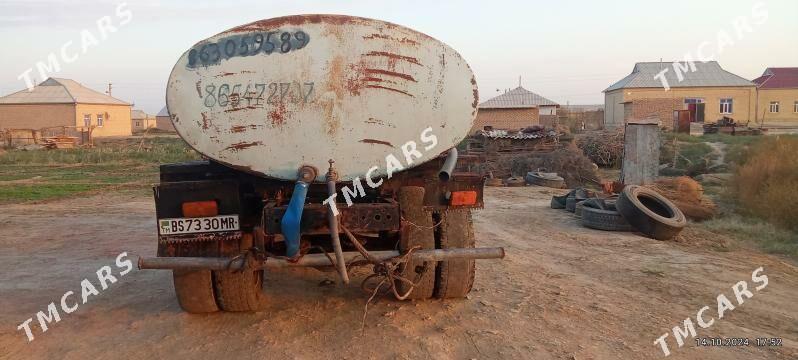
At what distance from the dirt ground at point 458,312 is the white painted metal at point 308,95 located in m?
1.23

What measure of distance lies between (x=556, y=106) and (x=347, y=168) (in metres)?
36.5

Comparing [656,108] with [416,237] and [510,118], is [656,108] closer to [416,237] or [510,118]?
[510,118]

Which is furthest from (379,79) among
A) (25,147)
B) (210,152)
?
(25,147)

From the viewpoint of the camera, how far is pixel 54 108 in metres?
53.6

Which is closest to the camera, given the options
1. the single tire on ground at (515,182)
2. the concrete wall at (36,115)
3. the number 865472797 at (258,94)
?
the number 865472797 at (258,94)

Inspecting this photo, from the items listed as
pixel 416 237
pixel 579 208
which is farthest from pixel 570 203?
pixel 416 237

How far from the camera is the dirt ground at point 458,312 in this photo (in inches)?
163

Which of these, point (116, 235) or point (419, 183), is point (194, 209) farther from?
point (116, 235)

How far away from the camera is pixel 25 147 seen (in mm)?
37000

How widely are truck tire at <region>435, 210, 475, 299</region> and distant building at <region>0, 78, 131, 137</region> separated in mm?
53970

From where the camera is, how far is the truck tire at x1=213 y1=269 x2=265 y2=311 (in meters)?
4.60

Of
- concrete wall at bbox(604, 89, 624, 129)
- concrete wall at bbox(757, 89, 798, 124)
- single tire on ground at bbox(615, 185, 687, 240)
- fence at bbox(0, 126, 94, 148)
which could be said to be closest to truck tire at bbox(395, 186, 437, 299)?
single tire on ground at bbox(615, 185, 687, 240)

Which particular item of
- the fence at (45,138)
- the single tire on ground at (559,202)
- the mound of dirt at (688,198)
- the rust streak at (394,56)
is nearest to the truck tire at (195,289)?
the rust streak at (394,56)

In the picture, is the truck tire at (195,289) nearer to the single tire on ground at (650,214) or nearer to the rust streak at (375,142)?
the rust streak at (375,142)
